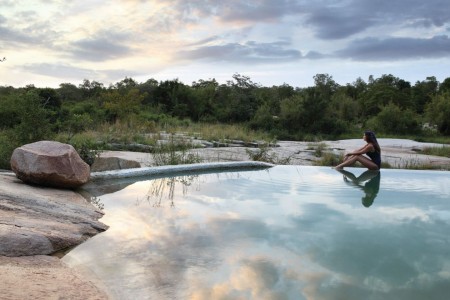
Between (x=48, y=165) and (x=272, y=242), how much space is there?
2.69 metres

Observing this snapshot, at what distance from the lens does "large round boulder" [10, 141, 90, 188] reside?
479 centimetres

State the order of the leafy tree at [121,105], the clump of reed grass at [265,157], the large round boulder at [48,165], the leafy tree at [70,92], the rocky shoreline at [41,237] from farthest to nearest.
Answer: the leafy tree at [70,92] < the leafy tree at [121,105] < the clump of reed grass at [265,157] < the large round boulder at [48,165] < the rocky shoreline at [41,237]

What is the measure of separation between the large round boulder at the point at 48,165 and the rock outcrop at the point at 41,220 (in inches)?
5.3

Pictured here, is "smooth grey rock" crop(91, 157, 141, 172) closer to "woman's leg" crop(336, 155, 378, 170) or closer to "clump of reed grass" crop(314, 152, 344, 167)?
"woman's leg" crop(336, 155, 378, 170)

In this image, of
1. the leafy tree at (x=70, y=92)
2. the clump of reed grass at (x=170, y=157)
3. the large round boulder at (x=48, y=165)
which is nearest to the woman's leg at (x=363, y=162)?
the clump of reed grass at (x=170, y=157)

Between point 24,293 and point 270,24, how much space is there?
368 inches

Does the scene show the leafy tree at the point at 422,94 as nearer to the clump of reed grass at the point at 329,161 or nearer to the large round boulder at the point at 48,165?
the clump of reed grass at the point at 329,161

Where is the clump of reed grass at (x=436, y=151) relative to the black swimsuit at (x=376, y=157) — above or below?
below

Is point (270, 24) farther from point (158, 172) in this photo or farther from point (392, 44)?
point (158, 172)

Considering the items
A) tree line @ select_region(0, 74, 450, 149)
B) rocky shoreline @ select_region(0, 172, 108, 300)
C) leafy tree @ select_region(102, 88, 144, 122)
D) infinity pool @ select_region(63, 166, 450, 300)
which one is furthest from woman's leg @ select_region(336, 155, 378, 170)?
leafy tree @ select_region(102, 88, 144, 122)

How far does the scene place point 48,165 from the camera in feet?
15.7

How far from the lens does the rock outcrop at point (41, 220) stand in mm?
3008

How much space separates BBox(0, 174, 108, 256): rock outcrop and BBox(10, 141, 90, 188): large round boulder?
13 centimetres

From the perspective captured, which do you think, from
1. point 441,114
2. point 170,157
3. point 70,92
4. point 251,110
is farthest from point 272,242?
point 70,92
